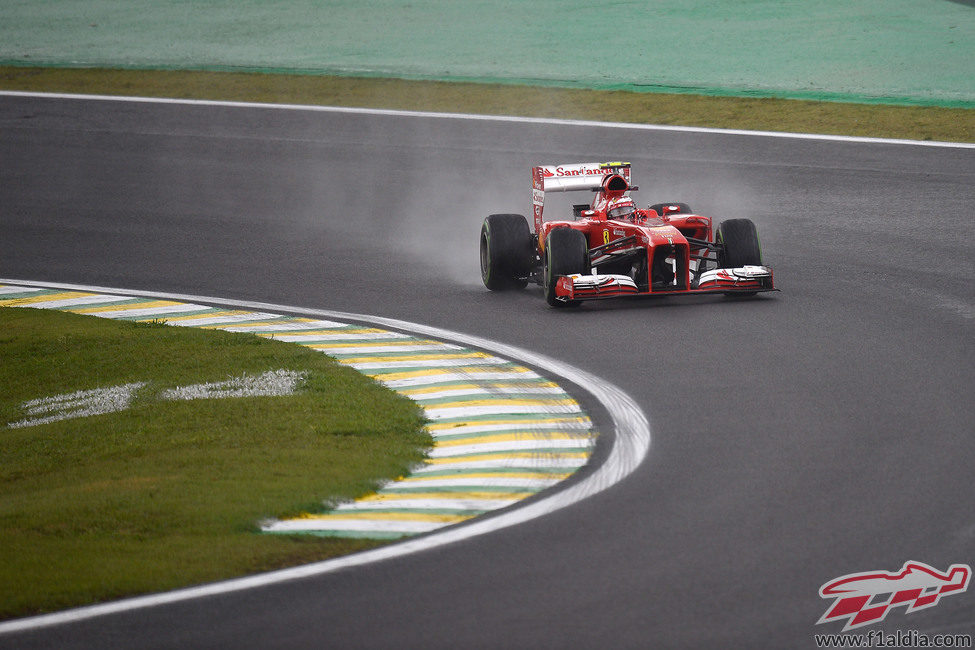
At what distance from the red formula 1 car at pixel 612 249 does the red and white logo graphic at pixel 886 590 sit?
6.99 meters

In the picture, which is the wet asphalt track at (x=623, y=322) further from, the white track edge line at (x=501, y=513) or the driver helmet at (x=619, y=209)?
the driver helmet at (x=619, y=209)

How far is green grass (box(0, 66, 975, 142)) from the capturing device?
22.4 m

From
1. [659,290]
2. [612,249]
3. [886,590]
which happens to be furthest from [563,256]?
[886,590]

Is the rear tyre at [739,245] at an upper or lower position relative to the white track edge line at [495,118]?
lower

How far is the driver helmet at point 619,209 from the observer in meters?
14.4

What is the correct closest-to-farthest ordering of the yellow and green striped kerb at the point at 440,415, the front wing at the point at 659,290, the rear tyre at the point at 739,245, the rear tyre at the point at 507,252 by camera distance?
the yellow and green striped kerb at the point at 440,415, the front wing at the point at 659,290, the rear tyre at the point at 739,245, the rear tyre at the point at 507,252

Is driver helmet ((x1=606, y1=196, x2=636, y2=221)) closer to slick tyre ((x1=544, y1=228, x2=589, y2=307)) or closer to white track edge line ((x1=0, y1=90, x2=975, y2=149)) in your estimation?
slick tyre ((x1=544, y1=228, x2=589, y2=307))

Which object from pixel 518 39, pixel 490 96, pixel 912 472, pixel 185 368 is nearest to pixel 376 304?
pixel 185 368

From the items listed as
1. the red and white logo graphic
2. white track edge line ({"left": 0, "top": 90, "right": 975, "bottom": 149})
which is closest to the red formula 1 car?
the red and white logo graphic

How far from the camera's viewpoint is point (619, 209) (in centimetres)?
1445

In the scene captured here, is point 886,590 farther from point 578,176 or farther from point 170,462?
point 578,176

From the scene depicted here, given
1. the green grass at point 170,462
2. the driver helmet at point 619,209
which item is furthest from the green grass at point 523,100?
the green grass at point 170,462

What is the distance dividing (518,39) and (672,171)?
30.0ft

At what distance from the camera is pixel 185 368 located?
11.7 meters
